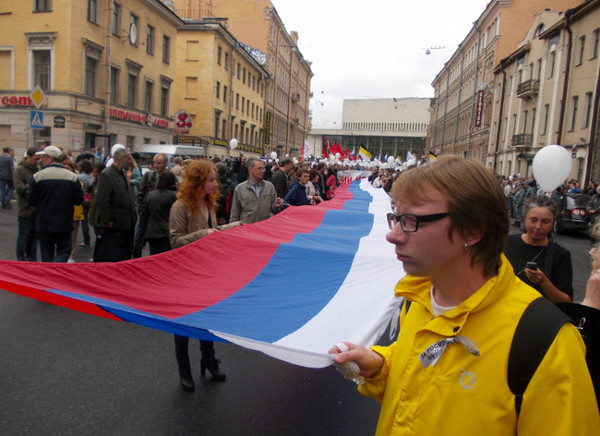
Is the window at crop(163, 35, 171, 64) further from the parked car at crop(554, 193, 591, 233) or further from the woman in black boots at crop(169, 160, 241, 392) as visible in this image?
the woman in black boots at crop(169, 160, 241, 392)

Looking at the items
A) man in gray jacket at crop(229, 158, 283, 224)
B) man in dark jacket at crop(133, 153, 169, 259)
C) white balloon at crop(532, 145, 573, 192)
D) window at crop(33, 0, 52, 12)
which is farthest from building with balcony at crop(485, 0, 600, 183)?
window at crop(33, 0, 52, 12)

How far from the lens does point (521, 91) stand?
116 ft

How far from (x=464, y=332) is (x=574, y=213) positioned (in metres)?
17.1

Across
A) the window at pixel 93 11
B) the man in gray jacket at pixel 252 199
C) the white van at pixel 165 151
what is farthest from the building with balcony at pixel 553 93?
the window at pixel 93 11

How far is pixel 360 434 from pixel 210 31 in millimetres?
40990

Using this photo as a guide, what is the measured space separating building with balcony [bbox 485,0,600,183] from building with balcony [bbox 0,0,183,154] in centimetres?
2680

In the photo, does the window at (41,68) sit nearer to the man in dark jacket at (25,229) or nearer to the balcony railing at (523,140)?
the man in dark jacket at (25,229)

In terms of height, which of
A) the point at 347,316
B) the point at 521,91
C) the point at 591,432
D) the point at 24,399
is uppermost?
the point at 521,91

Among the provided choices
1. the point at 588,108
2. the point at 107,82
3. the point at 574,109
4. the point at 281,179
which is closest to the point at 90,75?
the point at 107,82

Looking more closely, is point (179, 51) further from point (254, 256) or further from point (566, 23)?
point (254, 256)

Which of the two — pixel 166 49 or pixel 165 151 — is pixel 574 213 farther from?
pixel 166 49

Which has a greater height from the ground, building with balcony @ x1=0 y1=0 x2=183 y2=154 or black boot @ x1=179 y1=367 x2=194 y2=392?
building with balcony @ x1=0 y1=0 x2=183 y2=154

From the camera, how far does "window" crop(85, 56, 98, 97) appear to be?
24734 mm

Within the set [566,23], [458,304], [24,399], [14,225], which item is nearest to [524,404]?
[458,304]
